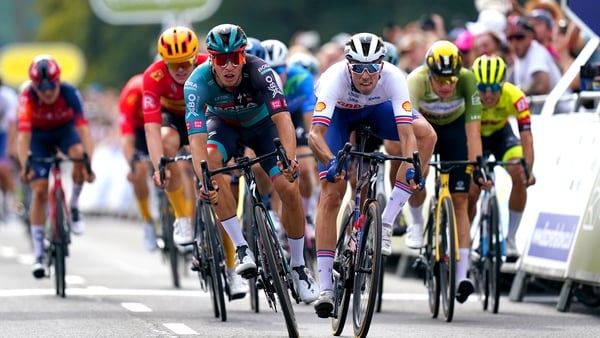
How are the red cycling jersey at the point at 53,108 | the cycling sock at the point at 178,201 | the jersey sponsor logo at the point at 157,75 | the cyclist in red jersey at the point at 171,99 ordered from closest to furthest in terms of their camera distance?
the cyclist in red jersey at the point at 171,99, the jersey sponsor logo at the point at 157,75, the cycling sock at the point at 178,201, the red cycling jersey at the point at 53,108

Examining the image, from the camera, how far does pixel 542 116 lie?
16031mm

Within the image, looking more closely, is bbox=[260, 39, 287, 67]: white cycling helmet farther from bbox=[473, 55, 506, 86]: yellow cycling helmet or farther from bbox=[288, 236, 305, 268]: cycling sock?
bbox=[288, 236, 305, 268]: cycling sock

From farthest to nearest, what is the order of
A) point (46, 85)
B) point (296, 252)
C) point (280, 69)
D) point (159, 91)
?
point (46, 85)
point (280, 69)
point (159, 91)
point (296, 252)

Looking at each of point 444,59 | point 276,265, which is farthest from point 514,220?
point 276,265

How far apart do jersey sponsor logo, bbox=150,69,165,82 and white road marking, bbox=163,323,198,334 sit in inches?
104

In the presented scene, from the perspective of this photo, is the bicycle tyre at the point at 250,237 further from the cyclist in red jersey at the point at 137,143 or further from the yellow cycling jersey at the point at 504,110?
the cyclist in red jersey at the point at 137,143

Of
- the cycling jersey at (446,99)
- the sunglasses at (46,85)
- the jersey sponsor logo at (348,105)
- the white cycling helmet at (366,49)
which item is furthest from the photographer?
the sunglasses at (46,85)

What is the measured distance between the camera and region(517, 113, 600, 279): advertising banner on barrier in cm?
1404

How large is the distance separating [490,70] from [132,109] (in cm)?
470

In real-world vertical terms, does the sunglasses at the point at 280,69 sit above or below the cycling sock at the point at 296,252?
above

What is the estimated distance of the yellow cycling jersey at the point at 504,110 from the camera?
565 inches

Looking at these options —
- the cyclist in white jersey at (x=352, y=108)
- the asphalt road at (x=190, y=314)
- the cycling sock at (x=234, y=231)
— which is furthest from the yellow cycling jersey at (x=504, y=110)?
the cycling sock at (x=234, y=231)

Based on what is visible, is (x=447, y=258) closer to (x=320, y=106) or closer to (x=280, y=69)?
(x=320, y=106)

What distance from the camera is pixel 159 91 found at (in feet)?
47.5
